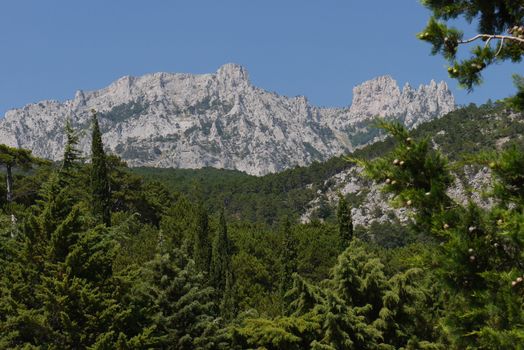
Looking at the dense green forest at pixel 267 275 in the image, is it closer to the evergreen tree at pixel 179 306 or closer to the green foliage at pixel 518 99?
the evergreen tree at pixel 179 306

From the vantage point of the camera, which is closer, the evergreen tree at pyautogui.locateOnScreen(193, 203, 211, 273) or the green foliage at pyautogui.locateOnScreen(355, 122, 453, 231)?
the green foliage at pyautogui.locateOnScreen(355, 122, 453, 231)

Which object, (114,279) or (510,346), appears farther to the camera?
(114,279)

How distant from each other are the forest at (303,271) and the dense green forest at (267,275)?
0.03 m

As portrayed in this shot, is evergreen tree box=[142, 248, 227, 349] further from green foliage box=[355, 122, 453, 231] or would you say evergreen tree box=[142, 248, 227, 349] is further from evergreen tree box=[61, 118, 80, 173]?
green foliage box=[355, 122, 453, 231]

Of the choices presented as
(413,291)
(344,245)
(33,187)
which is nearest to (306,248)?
(344,245)

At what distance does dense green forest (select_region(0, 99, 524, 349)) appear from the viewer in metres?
4.96

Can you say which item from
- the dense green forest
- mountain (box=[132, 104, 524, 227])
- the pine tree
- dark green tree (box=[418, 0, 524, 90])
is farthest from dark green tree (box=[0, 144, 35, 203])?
mountain (box=[132, 104, 524, 227])

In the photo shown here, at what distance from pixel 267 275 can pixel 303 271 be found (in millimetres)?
6103

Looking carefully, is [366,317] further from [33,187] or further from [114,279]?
[33,187]

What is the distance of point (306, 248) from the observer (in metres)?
55.8

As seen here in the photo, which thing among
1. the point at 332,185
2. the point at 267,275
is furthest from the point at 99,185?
the point at 332,185

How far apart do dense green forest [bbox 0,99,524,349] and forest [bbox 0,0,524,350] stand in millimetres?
27

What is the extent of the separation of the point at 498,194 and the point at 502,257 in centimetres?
59

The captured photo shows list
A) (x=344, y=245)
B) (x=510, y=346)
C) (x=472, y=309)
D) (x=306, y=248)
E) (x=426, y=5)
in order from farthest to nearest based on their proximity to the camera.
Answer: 1. (x=306, y=248)
2. (x=344, y=245)
3. (x=426, y=5)
4. (x=472, y=309)
5. (x=510, y=346)
